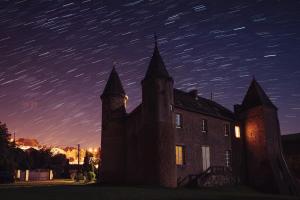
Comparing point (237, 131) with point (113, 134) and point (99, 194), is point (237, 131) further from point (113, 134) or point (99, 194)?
→ point (99, 194)

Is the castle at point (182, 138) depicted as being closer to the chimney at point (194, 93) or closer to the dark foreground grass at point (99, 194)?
the chimney at point (194, 93)

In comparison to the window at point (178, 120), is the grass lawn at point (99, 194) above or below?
below

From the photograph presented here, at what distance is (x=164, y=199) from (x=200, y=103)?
2173 centimetres

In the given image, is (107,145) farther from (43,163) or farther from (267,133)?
(43,163)

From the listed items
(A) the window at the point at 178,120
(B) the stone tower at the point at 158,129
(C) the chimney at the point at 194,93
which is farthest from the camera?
(C) the chimney at the point at 194,93

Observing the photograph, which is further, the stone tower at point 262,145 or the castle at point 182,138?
the stone tower at point 262,145

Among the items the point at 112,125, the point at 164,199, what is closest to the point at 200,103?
the point at 112,125

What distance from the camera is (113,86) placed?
39156 millimetres

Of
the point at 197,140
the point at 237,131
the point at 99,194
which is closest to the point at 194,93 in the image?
the point at 237,131

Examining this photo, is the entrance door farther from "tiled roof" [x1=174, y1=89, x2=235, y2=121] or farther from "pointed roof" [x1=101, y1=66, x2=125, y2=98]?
"pointed roof" [x1=101, y1=66, x2=125, y2=98]

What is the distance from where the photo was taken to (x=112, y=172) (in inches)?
1435

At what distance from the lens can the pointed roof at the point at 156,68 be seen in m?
29.9

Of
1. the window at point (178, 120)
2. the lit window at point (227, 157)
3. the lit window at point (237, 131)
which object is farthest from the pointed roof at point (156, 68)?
the lit window at point (237, 131)

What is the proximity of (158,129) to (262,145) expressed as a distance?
13911 mm
